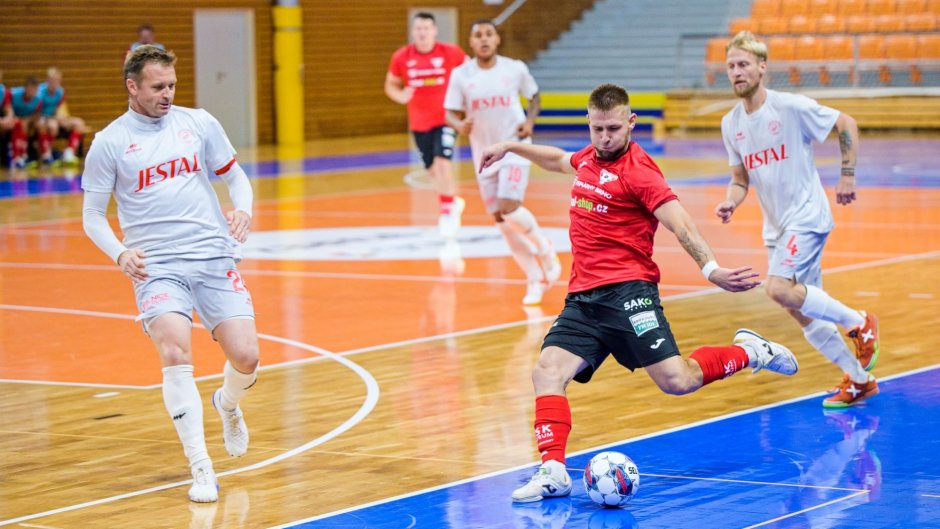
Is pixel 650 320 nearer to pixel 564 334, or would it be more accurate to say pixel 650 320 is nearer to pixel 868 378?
pixel 564 334

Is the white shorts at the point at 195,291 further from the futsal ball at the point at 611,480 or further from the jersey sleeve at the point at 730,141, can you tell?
the jersey sleeve at the point at 730,141

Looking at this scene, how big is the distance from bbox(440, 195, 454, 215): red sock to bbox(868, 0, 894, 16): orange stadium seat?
18.1 m

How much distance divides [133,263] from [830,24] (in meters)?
26.5

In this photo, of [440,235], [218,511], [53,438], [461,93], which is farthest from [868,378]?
[440,235]

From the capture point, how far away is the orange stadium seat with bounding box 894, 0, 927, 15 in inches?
1195

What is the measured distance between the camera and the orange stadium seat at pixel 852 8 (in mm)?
31266

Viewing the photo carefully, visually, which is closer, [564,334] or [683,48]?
[564,334]

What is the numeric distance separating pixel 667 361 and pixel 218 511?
1975 millimetres

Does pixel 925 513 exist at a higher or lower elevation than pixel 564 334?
lower

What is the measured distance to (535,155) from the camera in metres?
7.00

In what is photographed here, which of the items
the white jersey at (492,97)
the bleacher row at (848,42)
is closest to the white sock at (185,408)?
the white jersey at (492,97)

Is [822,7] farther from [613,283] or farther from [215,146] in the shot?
[215,146]

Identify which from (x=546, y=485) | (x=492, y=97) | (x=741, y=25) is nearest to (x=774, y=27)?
(x=741, y=25)

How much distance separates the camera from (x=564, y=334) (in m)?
6.48
